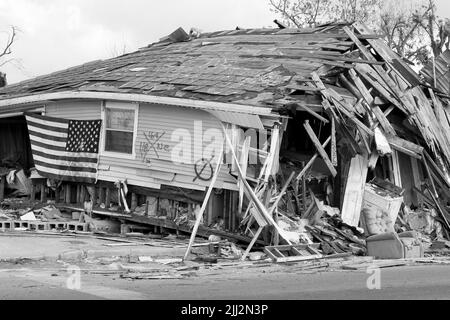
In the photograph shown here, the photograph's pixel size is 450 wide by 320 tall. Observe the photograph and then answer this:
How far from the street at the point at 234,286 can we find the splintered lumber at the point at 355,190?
3.39m

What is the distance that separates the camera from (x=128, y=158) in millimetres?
16312

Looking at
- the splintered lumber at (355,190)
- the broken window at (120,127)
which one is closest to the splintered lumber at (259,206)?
the splintered lumber at (355,190)

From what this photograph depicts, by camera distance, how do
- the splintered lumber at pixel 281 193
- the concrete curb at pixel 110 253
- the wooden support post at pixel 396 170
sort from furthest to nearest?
the wooden support post at pixel 396 170
the splintered lumber at pixel 281 193
the concrete curb at pixel 110 253

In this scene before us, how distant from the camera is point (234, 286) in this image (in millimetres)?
9711

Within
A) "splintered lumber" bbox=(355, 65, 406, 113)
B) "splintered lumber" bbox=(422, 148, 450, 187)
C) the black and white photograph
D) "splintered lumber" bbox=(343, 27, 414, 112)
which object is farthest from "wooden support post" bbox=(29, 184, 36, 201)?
"splintered lumber" bbox=(422, 148, 450, 187)

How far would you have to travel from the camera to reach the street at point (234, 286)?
28.6ft

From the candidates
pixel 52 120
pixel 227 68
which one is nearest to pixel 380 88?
pixel 227 68

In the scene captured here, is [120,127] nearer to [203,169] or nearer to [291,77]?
[203,169]

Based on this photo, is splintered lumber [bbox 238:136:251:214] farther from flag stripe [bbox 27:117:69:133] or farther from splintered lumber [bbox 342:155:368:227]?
flag stripe [bbox 27:117:69:133]

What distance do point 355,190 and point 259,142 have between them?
2364 millimetres

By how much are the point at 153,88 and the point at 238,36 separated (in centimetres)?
548

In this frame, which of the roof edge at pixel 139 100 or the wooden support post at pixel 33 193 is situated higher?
the roof edge at pixel 139 100

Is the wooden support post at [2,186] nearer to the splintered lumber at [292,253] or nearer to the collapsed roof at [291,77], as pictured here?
the collapsed roof at [291,77]
